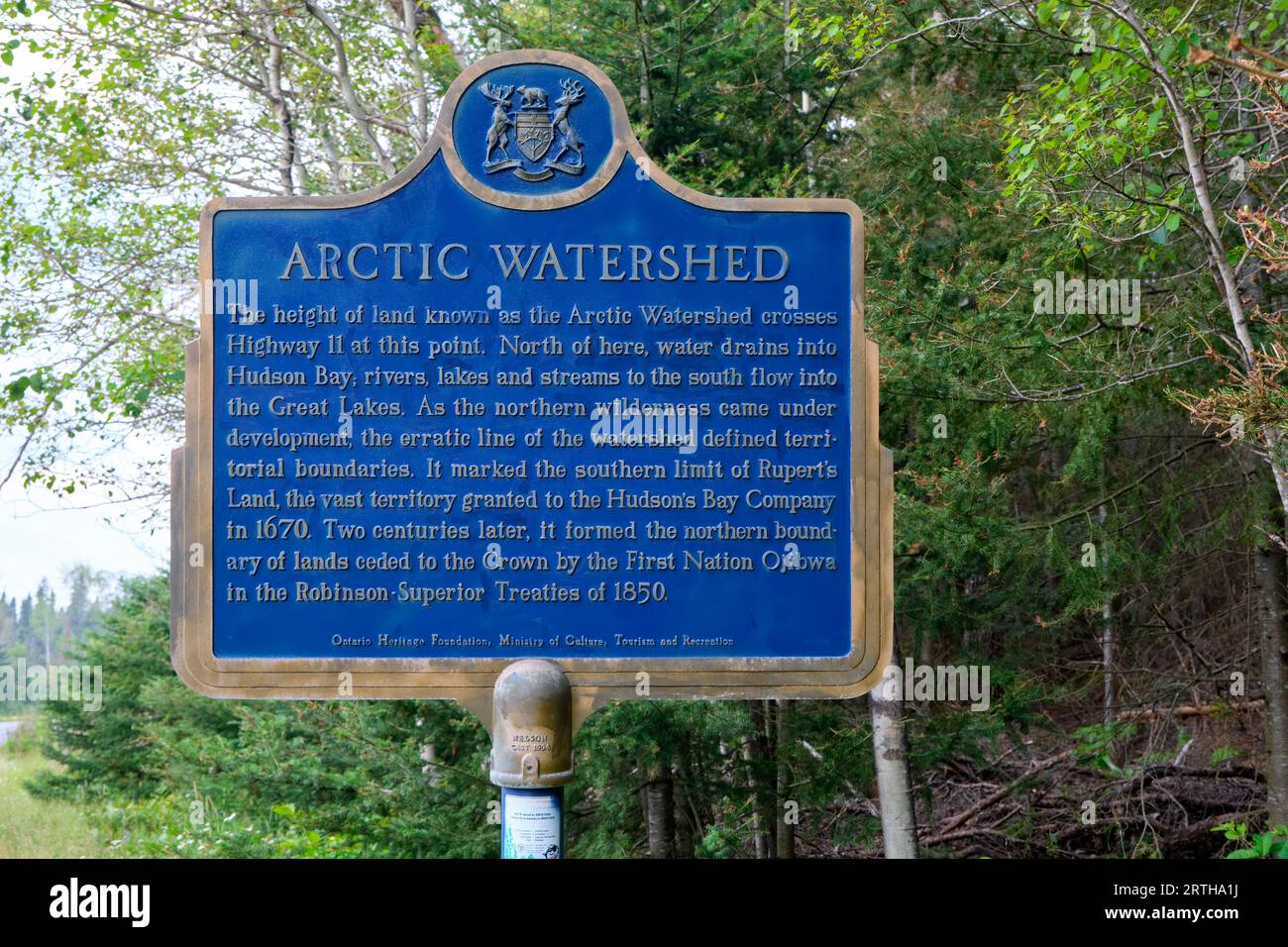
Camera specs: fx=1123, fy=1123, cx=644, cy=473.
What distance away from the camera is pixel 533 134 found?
4848 mm

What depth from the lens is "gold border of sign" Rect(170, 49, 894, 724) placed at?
182 inches

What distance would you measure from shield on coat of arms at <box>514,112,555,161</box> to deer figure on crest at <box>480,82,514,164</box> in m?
0.06

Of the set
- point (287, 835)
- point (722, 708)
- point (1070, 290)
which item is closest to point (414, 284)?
point (722, 708)

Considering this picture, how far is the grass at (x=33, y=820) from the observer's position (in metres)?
11.3

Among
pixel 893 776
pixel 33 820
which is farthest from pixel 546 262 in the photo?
pixel 33 820

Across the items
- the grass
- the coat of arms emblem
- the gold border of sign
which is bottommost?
the grass

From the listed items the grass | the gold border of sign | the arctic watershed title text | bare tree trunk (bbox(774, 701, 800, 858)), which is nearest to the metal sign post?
the gold border of sign

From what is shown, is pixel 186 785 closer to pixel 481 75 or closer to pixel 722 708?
pixel 722 708

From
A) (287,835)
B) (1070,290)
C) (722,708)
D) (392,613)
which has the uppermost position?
(1070,290)

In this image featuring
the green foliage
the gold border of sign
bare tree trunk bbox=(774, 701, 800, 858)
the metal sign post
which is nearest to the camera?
the metal sign post

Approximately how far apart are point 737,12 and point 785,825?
6.03 metres

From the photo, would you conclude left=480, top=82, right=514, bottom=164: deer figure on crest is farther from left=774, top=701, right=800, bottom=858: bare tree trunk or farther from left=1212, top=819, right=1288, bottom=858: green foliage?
left=1212, top=819, right=1288, bottom=858: green foliage

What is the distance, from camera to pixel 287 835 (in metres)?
10.0

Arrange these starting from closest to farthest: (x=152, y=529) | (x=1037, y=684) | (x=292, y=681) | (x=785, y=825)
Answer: (x=292, y=681) → (x=1037, y=684) → (x=785, y=825) → (x=152, y=529)
